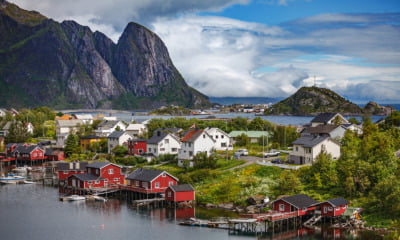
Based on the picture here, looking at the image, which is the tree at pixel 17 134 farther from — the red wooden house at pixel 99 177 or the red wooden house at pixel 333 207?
the red wooden house at pixel 333 207

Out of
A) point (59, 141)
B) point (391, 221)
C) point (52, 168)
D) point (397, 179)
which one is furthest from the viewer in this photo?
point (59, 141)

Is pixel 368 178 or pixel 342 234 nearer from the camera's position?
pixel 342 234

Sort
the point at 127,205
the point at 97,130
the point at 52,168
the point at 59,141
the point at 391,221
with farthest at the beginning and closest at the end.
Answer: the point at 97,130
the point at 59,141
the point at 52,168
the point at 127,205
the point at 391,221

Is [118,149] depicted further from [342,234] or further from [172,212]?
[342,234]

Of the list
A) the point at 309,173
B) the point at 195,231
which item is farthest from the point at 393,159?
the point at 195,231

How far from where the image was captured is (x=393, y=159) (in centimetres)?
4941

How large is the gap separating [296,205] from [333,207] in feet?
10.3

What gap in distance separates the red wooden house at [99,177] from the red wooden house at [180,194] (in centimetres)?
1279

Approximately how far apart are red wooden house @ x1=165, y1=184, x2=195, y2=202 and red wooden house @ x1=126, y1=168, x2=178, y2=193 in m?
3.47

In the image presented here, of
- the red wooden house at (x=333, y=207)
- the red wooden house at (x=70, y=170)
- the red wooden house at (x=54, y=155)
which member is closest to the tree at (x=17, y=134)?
the red wooden house at (x=54, y=155)

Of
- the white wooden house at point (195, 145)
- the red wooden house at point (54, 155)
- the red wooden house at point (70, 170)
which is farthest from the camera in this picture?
the red wooden house at point (54, 155)

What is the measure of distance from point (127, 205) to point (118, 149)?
3389cm

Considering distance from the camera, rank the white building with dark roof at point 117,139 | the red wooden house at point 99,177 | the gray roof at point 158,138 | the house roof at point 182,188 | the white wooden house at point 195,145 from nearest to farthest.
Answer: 1. the house roof at point 182,188
2. the red wooden house at point 99,177
3. the white wooden house at point 195,145
4. the gray roof at point 158,138
5. the white building with dark roof at point 117,139

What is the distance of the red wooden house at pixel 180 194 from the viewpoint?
50781mm
